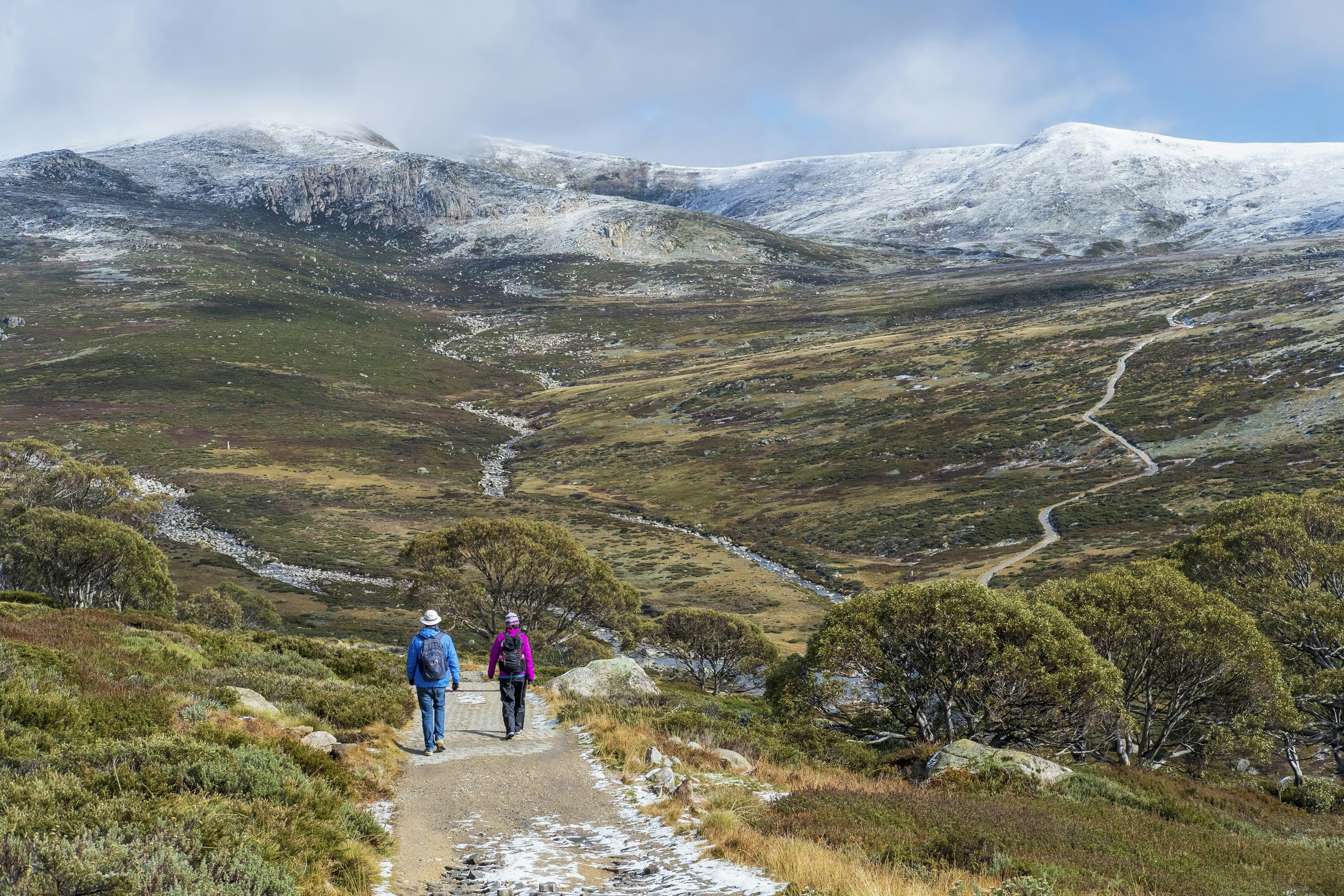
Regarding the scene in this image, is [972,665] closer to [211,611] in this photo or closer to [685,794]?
[685,794]

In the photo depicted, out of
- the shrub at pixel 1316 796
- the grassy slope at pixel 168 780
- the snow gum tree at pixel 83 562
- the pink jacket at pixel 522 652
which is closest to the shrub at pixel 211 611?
the snow gum tree at pixel 83 562

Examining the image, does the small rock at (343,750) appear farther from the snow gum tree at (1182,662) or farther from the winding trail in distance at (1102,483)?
the winding trail in distance at (1102,483)

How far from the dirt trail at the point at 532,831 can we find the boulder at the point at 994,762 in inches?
293

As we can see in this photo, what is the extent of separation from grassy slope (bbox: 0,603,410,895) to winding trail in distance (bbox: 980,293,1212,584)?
45.6m

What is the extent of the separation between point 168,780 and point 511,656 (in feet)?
27.9

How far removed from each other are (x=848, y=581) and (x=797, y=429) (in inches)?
2761

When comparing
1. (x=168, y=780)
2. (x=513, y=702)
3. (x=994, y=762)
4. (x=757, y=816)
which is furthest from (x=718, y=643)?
(x=168, y=780)

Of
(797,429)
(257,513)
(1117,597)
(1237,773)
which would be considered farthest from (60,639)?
(797,429)

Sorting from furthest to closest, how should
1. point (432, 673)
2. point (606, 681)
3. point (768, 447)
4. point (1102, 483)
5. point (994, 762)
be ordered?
1. point (768, 447)
2. point (1102, 483)
3. point (606, 681)
4. point (994, 762)
5. point (432, 673)

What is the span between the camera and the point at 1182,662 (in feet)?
86.4

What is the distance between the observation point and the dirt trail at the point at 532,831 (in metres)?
9.74

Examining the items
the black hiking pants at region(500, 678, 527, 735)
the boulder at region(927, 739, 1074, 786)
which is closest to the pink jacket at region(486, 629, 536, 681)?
the black hiking pants at region(500, 678, 527, 735)

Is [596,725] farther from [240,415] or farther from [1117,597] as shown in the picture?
[240,415]

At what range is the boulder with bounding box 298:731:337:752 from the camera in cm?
1383
